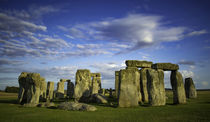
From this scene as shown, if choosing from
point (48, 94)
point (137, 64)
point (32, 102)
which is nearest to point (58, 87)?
point (48, 94)

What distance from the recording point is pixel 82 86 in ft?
44.0

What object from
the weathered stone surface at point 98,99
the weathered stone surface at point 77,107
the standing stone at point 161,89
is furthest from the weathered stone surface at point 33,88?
the standing stone at point 161,89

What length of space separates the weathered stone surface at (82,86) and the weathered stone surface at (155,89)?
6.11m

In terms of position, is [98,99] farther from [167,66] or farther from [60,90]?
[60,90]

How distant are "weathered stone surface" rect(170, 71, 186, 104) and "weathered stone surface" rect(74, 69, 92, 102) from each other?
7650 millimetres

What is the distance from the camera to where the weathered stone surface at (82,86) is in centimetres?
1317

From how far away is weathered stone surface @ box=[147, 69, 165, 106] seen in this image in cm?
974

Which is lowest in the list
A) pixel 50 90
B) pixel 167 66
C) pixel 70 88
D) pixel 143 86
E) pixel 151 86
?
pixel 70 88

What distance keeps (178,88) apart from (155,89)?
229cm

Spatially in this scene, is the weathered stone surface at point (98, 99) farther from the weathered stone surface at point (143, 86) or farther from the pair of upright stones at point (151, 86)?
the weathered stone surface at point (143, 86)

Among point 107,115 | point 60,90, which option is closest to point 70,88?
point 60,90

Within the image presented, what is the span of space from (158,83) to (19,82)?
11.5 metres

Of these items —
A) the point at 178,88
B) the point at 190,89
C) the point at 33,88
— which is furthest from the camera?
the point at 190,89

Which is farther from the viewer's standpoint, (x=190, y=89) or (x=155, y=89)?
(x=190, y=89)
